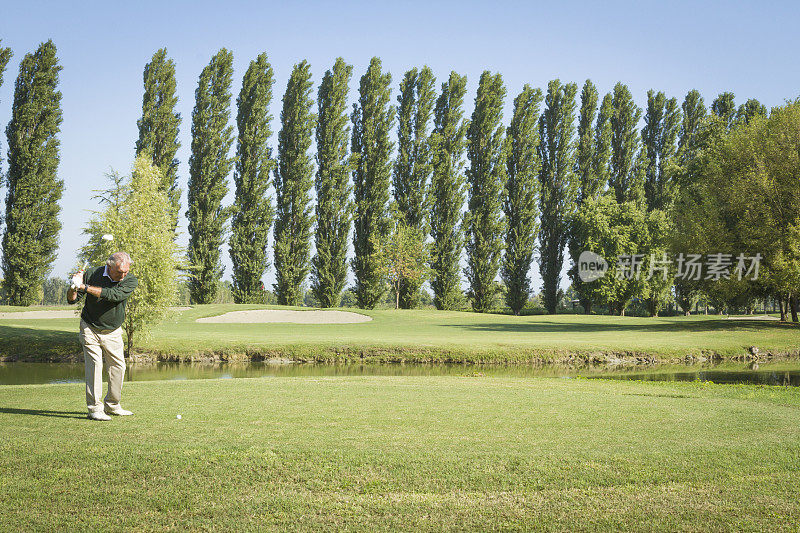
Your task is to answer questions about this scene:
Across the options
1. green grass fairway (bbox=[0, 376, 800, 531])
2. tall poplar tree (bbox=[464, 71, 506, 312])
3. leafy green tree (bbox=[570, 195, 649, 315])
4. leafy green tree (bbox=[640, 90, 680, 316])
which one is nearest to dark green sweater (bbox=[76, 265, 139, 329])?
green grass fairway (bbox=[0, 376, 800, 531])

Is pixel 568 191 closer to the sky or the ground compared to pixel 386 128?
closer to the ground

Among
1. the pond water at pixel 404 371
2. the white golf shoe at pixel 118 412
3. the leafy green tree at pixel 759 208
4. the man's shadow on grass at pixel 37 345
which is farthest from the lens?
the leafy green tree at pixel 759 208

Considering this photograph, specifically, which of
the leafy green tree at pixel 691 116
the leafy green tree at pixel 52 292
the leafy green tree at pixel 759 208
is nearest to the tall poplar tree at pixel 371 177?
the leafy green tree at pixel 759 208

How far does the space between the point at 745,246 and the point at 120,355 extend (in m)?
35.8

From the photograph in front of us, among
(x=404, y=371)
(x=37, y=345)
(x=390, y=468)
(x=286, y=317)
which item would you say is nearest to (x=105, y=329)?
(x=390, y=468)

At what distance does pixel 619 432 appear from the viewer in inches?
311

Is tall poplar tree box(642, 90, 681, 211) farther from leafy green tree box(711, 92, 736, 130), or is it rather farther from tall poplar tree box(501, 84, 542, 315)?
tall poplar tree box(501, 84, 542, 315)

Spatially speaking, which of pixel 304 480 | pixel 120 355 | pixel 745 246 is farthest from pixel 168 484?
pixel 745 246

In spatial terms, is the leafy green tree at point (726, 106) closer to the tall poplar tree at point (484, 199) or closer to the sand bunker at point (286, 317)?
the tall poplar tree at point (484, 199)

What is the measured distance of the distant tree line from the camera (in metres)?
45.7

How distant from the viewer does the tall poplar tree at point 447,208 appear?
57.6 m

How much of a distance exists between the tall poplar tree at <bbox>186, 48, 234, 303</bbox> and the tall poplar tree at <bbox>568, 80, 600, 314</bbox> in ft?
122

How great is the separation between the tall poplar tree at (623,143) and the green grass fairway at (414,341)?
1244 inches

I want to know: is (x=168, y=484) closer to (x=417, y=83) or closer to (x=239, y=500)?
(x=239, y=500)
